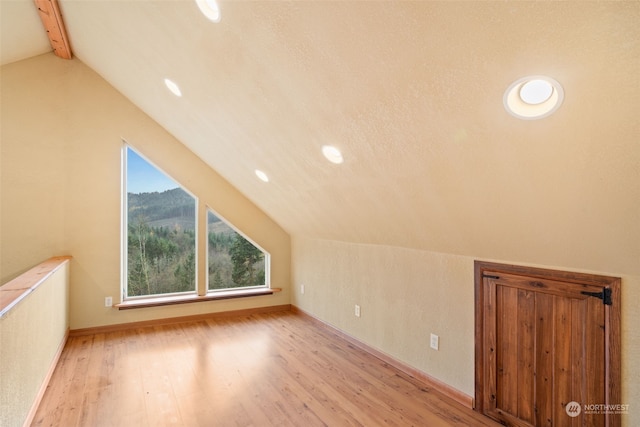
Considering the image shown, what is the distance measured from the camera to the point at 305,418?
7.73ft

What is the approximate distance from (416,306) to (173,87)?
9.28 ft

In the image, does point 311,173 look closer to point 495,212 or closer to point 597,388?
point 495,212

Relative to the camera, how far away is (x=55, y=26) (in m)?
3.36

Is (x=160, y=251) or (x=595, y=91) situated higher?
(x=595, y=91)

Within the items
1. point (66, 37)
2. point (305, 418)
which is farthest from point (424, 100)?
point (66, 37)

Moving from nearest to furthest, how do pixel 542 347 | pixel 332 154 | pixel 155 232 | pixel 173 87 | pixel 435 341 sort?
pixel 542 347, pixel 332 154, pixel 435 341, pixel 173 87, pixel 155 232

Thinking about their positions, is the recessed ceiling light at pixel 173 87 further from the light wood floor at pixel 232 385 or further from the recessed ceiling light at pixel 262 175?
the light wood floor at pixel 232 385

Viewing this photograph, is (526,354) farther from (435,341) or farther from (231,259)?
(231,259)

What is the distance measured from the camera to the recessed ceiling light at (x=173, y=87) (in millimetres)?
3113

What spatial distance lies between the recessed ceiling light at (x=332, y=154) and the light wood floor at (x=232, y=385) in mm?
1722

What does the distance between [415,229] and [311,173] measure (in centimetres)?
95

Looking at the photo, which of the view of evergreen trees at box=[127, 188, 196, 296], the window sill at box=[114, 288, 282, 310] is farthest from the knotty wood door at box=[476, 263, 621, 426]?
the view of evergreen trees at box=[127, 188, 196, 296]

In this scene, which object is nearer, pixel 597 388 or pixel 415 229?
pixel 597 388

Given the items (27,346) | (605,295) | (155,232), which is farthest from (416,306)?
(155,232)
